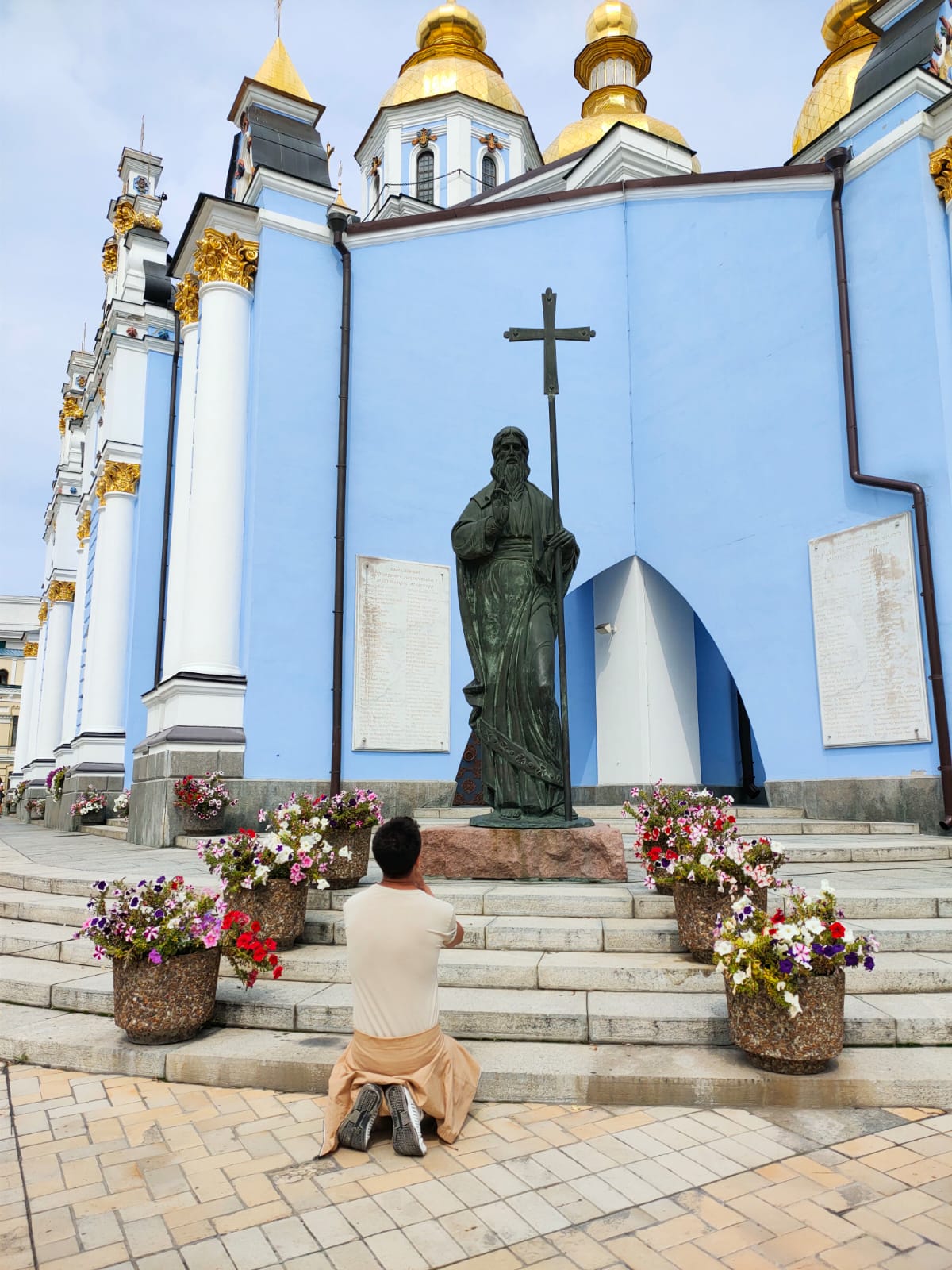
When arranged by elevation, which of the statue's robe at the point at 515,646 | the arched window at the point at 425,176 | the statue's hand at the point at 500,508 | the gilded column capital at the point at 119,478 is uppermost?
the arched window at the point at 425,176

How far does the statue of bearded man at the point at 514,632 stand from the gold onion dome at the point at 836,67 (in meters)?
A: 19.7

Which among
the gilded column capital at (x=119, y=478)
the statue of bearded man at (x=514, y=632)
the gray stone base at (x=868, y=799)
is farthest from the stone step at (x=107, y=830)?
the gray stone base at (x=868, y=799)

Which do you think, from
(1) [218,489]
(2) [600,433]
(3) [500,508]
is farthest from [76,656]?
(3) [500,508]

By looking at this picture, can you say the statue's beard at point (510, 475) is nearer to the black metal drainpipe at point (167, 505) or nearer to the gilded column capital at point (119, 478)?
the black metal drainpipe at point (167, 505)

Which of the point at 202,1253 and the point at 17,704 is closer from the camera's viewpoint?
the point at 202,1253

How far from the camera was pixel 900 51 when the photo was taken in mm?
10766

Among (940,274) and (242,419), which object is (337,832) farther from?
(940,274)

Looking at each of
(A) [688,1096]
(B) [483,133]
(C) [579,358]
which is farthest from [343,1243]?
(B) [483,133]

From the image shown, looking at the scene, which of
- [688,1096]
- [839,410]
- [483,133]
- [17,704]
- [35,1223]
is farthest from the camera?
[17,704]

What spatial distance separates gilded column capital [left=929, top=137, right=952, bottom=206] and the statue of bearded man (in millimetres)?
6551

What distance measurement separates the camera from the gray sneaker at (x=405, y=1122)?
131 inches

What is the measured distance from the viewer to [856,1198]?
298 centimetres

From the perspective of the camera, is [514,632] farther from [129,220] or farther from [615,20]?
[615,20]

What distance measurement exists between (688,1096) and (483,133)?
24791 mm
